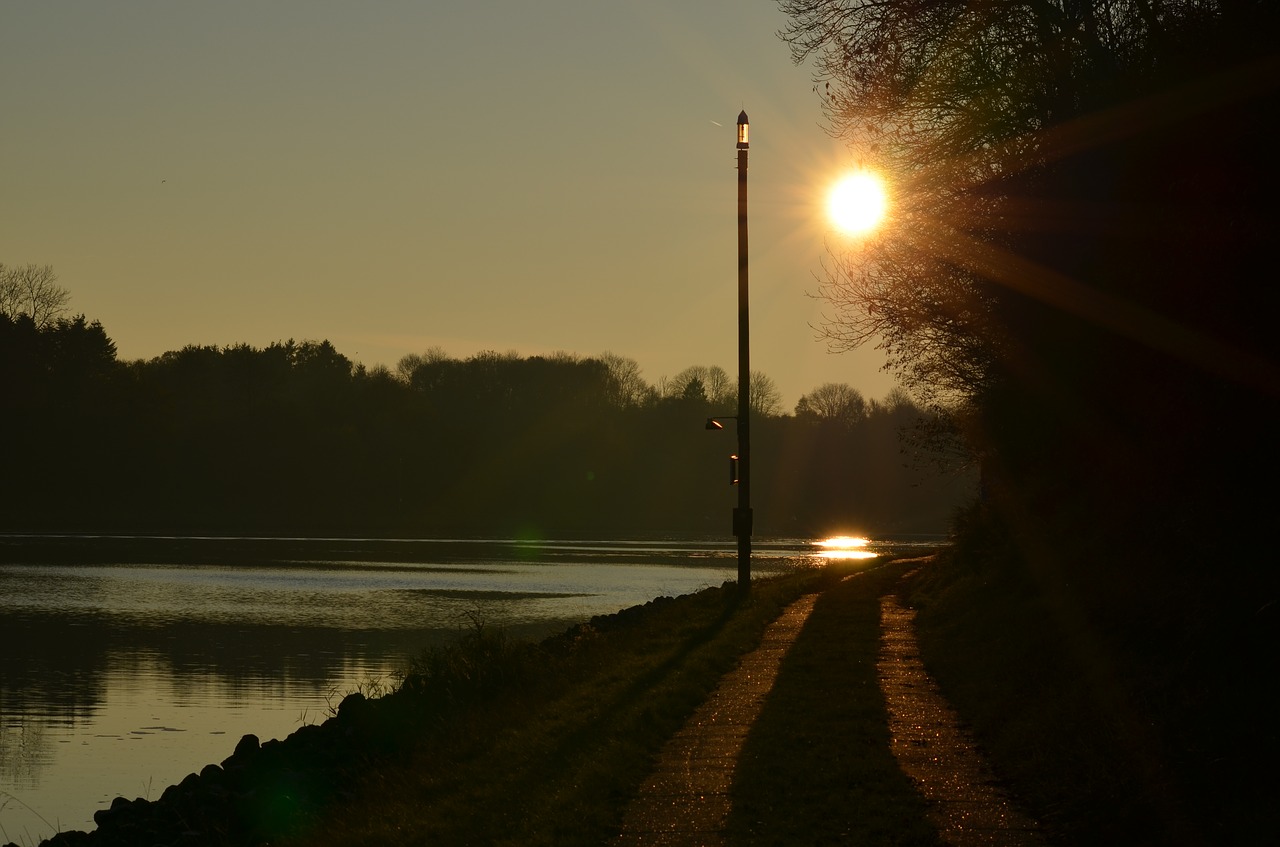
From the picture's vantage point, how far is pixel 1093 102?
56.7 ft

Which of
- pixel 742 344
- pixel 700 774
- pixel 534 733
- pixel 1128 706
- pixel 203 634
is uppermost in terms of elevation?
pixel 742 344

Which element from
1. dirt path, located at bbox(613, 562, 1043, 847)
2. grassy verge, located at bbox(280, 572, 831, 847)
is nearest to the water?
grassy verge, located at bbox(280, 572, 831, 847)

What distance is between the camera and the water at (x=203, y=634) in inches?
701

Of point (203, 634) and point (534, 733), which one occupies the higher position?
point (534, 733)

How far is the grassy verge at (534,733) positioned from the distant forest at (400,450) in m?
73.3

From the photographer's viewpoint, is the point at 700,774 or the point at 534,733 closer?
the point at 700,774

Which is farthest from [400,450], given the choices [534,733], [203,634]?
[534,733]

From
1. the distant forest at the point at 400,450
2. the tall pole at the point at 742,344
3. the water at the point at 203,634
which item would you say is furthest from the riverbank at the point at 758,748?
the distant forest at the point at 400,450

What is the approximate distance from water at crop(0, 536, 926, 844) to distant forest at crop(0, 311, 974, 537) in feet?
126

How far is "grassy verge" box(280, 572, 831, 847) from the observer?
9984 millimetres

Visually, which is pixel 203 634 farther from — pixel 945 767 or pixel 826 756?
pixel 945 767

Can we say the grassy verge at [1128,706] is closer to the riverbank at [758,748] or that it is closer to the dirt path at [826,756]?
the riverbank at [758,748]

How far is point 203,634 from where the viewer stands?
30719mm

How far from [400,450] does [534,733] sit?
120278mm
